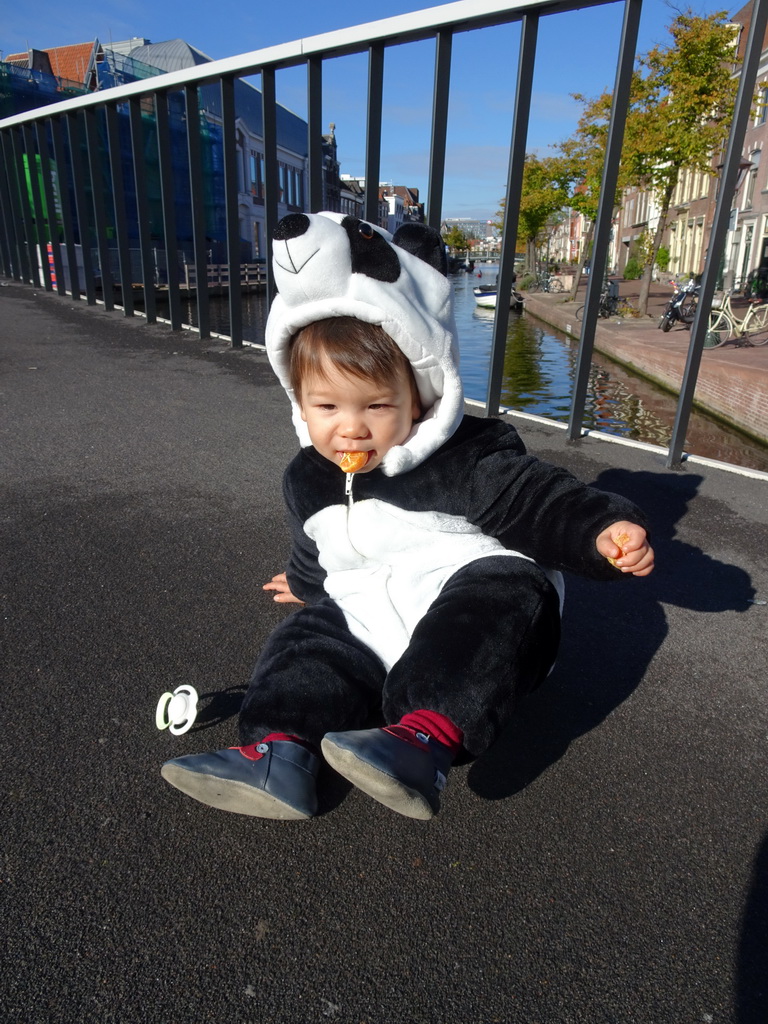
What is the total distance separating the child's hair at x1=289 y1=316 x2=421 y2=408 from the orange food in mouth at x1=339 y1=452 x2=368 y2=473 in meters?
0.18

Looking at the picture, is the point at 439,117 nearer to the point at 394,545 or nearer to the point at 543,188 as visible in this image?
the point at 394,545

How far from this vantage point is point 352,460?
5.57 ft

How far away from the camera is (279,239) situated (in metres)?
1.61

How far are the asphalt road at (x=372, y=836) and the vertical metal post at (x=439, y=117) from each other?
2.72 meters

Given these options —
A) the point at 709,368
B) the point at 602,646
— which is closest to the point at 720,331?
the point at 709,368

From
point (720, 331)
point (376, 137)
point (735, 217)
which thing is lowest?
point (720, 331)

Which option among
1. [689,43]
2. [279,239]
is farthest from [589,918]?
[689,43]

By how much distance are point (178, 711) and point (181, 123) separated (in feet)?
109

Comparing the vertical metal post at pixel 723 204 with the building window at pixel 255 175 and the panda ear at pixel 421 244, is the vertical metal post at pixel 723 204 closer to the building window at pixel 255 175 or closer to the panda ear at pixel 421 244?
the panda ear at pixel 421 244

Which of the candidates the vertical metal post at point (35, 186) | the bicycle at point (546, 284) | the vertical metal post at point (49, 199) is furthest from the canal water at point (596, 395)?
the bicycle at point (546, 284)

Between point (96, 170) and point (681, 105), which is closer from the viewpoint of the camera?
point (96, 170)

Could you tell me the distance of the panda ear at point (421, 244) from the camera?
1.74 metres

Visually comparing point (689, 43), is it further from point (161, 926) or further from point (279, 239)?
point (161, 926)

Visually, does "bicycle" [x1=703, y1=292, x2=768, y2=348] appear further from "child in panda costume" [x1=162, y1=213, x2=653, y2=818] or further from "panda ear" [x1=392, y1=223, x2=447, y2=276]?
"child in panda costume" [x1=162, y1=213, x2=653, y2=818]
